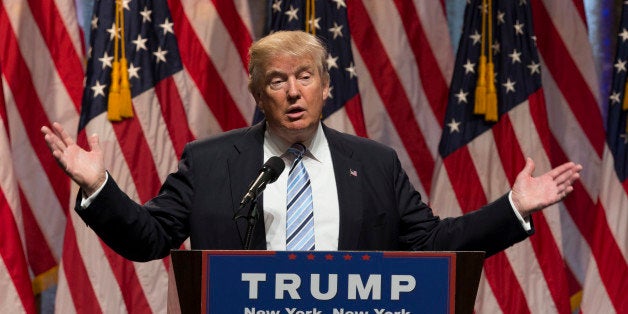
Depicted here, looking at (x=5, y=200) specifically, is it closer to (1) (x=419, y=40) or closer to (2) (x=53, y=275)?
(2) (x=53, y=275)

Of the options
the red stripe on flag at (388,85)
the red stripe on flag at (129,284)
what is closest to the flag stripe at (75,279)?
the red stripe on flag at (129,284)

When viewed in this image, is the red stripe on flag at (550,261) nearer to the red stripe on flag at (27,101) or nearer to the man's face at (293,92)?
the red stripe on flag at (27,101)

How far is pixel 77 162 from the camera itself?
2.45 meters

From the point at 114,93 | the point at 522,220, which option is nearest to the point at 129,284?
the point at 114,93

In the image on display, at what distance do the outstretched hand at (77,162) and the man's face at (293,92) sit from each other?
0.55 m

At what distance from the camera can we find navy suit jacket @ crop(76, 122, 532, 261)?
102 inches

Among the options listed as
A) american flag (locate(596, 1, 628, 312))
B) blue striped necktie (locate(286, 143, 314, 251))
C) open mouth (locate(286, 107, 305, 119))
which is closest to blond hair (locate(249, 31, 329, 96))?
open mouth (locate(286, 107, 305, 119))

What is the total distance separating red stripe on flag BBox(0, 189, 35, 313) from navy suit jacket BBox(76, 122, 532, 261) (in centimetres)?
223

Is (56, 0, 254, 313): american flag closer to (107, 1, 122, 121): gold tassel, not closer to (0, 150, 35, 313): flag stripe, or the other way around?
(107, 1, 122, 121): gold tassel

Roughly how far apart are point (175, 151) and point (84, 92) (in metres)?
0.56

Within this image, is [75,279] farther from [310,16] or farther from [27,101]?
[310,16]

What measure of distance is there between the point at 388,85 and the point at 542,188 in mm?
2986

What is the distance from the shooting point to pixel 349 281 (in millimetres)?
2170

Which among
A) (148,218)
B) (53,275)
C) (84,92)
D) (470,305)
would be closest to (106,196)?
(148,218)
